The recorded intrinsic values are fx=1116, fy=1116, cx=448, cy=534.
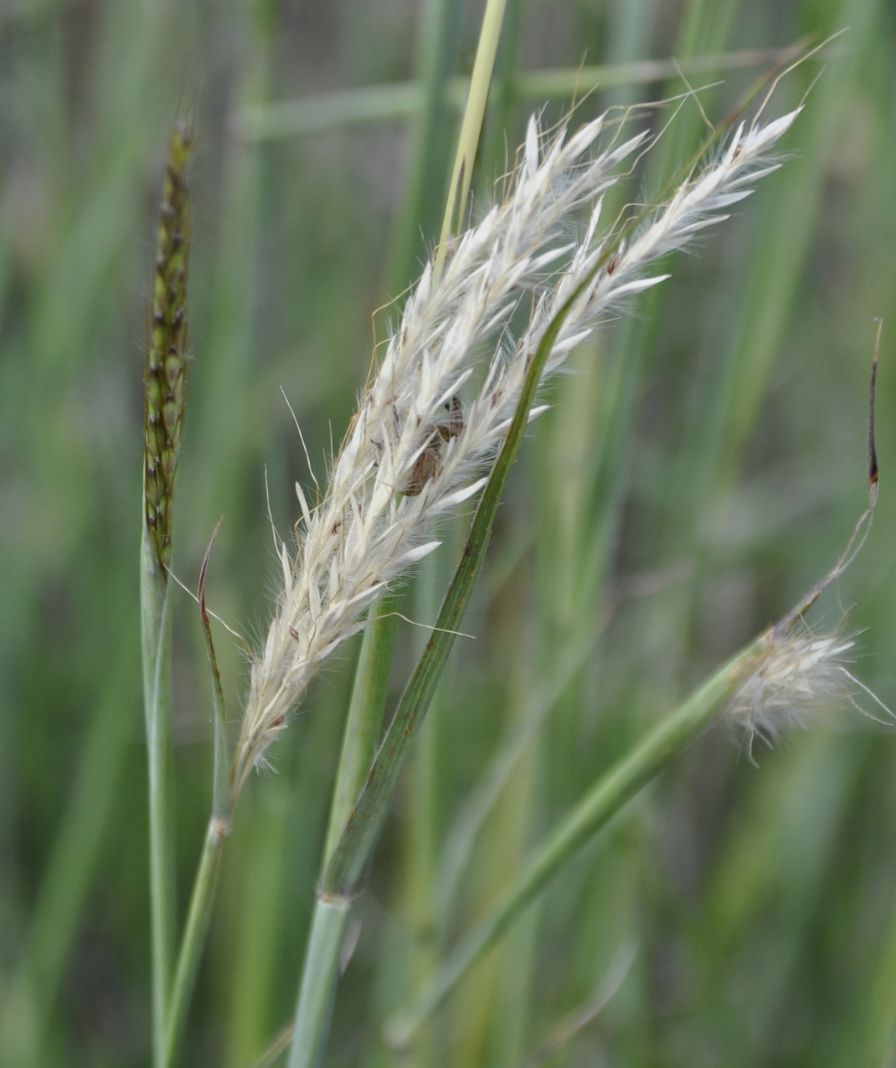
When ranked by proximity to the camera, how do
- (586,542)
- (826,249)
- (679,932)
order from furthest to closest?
(826,249) → (679,932) → (586,542)

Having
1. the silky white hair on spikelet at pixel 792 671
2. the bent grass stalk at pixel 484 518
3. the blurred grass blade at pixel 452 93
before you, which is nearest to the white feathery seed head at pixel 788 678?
the silky white hair on spikelet at pixel 792 671

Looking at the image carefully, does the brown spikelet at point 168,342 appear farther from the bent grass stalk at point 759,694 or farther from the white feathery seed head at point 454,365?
the bent grass stalk at point 759,694

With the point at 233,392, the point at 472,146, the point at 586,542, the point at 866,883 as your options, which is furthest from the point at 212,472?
the point at 866,883

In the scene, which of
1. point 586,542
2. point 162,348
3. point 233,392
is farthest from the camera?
point 233,392

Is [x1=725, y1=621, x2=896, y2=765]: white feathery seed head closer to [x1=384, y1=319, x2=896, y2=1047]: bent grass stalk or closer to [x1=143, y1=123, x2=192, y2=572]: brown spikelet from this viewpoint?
[x1=384, y1=319, x2=896, y2=1047]: bent grass stalk

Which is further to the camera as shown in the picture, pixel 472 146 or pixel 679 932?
pixel 679 932

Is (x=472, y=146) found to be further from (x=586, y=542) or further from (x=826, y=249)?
(x=826, y=249)

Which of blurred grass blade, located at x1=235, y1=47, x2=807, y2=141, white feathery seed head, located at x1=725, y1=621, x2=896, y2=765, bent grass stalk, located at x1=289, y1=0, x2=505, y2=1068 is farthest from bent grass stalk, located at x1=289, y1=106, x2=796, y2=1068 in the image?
blurred grass blade, located at x1=235, y1=47, x2=807, y2=141
